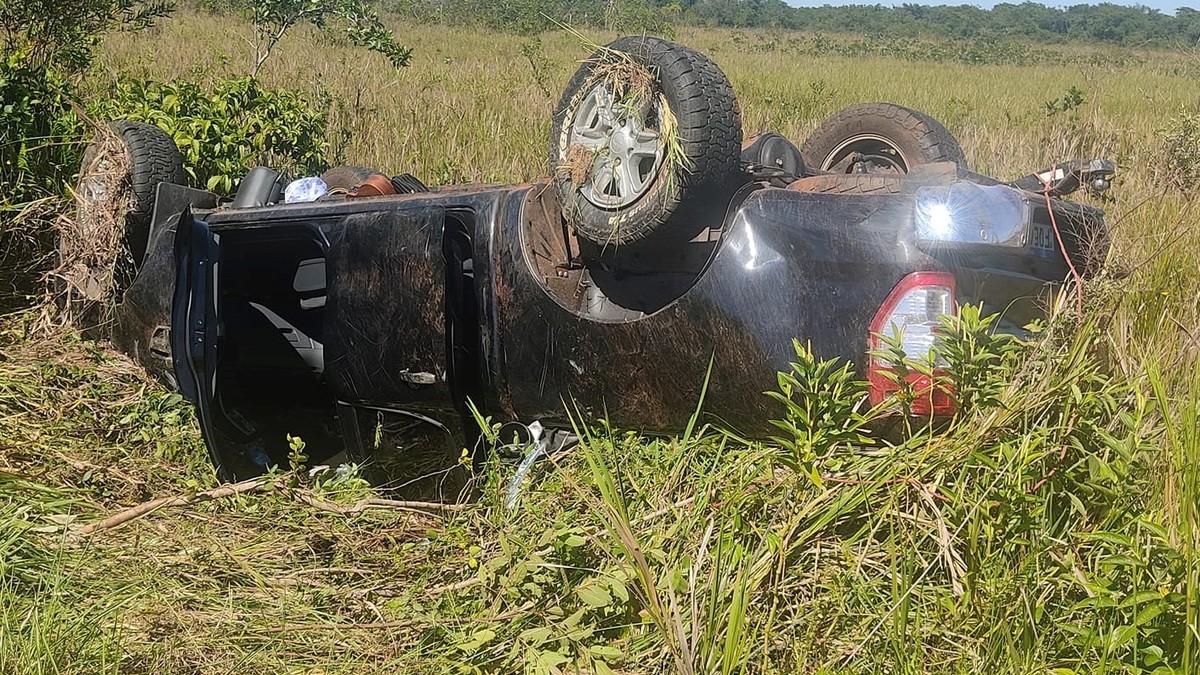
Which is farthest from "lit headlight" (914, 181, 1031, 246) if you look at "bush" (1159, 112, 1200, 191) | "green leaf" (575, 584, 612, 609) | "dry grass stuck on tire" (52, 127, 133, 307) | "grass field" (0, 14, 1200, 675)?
"dry grass stuck on tire" (52, 127, 133, 307)

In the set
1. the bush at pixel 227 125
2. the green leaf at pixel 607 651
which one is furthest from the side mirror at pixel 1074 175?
the bush at pixel 227 125

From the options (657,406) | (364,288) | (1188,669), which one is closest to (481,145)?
(364,288)

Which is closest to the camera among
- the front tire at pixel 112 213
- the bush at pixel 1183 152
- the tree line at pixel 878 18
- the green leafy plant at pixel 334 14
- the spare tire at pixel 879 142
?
the spare tire at pixel 879 142

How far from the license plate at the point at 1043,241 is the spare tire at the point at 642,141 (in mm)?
795

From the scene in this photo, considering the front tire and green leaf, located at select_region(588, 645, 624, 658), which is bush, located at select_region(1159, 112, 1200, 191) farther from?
the front tire

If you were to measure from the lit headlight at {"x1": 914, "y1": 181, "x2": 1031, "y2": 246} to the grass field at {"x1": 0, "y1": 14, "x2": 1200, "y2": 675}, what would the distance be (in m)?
0.26

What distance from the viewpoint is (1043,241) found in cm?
251

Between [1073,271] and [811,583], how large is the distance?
1.07 m

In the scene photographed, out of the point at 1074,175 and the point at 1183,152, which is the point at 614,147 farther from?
the point at 1183,152

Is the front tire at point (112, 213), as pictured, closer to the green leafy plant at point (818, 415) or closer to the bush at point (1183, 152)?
the green leafy plant at point (818, 415)

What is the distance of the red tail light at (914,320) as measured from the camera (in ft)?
7.85

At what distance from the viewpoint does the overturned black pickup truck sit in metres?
2.48

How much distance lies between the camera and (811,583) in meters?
2.18

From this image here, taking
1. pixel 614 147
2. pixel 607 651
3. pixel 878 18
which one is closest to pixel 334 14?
pixel 614 147
